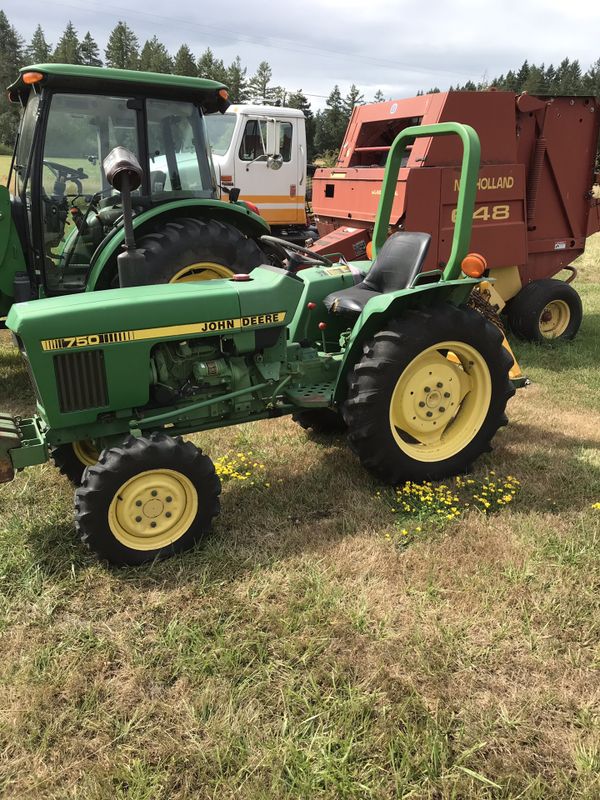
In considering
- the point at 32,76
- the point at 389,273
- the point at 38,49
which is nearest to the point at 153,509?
the point at 389,273

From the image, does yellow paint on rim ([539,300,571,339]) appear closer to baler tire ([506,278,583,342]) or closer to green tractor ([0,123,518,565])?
baler tire ([506,278,583,342])

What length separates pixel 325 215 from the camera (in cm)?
684

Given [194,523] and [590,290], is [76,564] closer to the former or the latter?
[194,523]

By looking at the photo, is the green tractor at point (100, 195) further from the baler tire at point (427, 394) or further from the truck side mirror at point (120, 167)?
the baler tire at point (427, 394)

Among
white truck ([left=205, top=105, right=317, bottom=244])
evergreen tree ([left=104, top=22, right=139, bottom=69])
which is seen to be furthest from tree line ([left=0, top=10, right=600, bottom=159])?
white truck ([left=205, top=105, right=317, bottom=244])

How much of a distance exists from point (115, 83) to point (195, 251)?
121cm

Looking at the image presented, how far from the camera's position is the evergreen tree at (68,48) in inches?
3004

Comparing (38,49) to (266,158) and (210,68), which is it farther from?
(266,158)

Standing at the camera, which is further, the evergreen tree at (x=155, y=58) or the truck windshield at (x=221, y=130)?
the evergreen tree at (x=155, y=58)

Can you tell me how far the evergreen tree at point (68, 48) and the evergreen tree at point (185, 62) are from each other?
37.0 feet

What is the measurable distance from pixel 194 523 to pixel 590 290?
8.16 m

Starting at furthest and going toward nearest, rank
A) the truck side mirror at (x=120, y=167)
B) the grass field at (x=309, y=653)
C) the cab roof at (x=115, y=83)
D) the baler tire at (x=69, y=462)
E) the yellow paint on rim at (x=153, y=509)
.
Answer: the cab roof at (x=115, y=83)
the baler tire at (x=69, y=462)
the yellow paint on rim at (x=153, y=509)
the truck side mirror at (x=120, y=167)
the grass field at (x=309, y=653)

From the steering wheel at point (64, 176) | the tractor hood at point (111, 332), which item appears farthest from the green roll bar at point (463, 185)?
the steering wheel at point (64, 176)

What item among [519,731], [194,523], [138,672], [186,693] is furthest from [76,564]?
[519,731]
